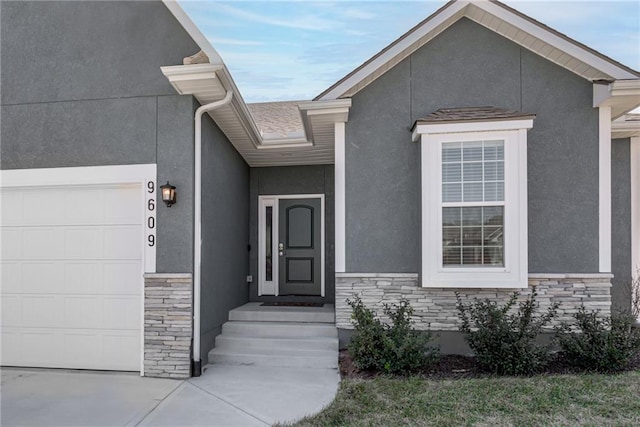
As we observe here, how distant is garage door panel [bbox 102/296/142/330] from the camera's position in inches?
197

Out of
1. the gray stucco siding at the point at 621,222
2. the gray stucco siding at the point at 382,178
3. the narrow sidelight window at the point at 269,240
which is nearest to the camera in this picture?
the gray stucco siding at the point at 382,178

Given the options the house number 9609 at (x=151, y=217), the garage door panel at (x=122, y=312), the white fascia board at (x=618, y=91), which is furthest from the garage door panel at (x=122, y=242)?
the white fascia board at (x=618, y=91)

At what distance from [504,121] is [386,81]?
1.68 metres

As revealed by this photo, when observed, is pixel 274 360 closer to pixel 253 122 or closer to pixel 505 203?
pixel 253 122

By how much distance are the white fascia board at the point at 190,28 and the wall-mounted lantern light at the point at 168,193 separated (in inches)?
65.4

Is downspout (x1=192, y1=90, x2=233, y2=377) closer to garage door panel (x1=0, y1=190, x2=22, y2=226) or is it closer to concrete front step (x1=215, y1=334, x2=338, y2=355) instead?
concrete front step (x1=215, y1=334, x2=338, y2=355)

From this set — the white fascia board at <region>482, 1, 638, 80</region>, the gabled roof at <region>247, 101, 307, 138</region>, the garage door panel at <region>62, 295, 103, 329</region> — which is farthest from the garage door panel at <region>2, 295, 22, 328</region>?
the white fascia board at <region>482, 1, 638, 80</region>

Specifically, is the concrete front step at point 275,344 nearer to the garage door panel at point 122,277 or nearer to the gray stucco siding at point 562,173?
the garage door panel at point 122,277

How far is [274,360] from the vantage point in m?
5.27

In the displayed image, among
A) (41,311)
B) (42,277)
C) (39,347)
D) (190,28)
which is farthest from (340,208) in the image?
(39,347)

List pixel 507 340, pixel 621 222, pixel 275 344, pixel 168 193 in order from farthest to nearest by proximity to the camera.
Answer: pixel 621 222 < pixel 275 344 < pixel 168 193 < pixel 507 340

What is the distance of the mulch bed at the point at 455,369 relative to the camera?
15.0ft

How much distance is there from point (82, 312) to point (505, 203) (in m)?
5.72

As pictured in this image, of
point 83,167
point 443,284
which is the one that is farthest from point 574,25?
point 83,167
